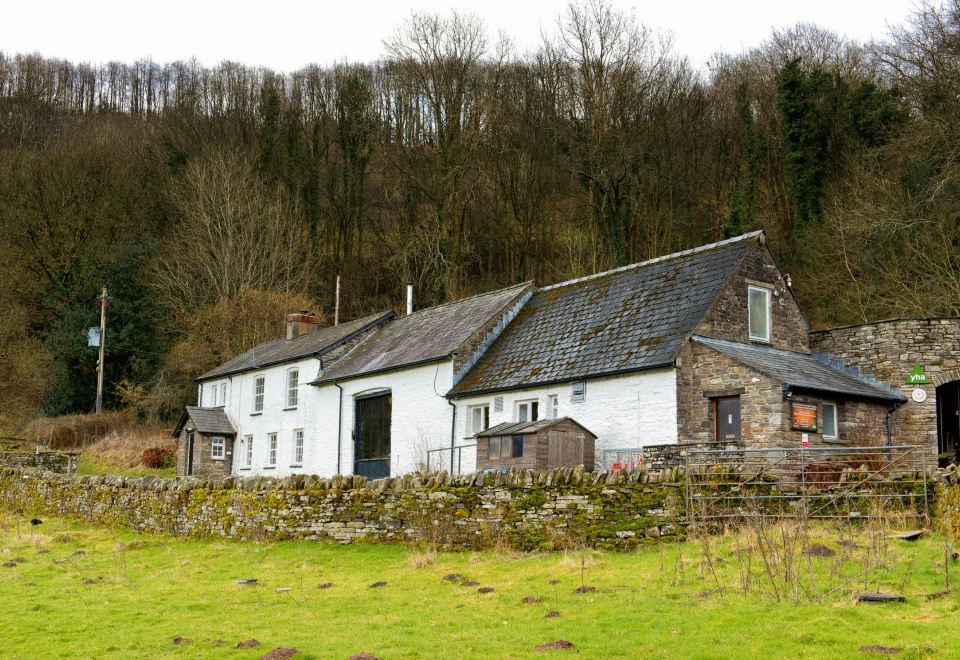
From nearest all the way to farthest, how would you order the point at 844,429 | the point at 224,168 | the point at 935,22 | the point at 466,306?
the point at 844,429
the point at 935,22
the point at 466,306
the point at 224,168

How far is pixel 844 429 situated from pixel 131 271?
3944 centimetres

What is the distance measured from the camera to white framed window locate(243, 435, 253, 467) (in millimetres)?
37891

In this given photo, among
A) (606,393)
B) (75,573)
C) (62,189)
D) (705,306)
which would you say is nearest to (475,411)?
(606,393)

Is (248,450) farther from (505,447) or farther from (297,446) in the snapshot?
(505,447)

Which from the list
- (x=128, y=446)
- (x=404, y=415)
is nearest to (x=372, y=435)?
(x=404, y=415)

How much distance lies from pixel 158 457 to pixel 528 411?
2058cm

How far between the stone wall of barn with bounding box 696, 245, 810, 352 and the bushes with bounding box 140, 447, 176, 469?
83.9ft

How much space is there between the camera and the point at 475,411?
90.7ft

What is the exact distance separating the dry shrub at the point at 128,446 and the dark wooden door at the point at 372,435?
43.1 ft

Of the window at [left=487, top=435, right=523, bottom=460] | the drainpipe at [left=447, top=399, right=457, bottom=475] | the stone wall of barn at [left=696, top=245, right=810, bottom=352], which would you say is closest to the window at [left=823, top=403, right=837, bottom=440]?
the stone wall of barn at [left=696, top=245, right=810, bottom=352]

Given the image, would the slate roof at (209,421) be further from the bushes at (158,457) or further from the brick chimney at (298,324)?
the brick chimney at (298,324)

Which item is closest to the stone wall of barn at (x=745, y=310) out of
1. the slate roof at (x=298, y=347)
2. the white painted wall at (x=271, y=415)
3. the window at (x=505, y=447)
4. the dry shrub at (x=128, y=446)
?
the window at (x=505, y=447)

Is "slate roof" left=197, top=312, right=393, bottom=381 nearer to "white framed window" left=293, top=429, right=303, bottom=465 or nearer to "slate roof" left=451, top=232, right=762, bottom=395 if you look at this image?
"white framed window" left=293, top=429, right=303, bottom=465

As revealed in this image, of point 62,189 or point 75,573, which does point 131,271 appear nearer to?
point 62,189
